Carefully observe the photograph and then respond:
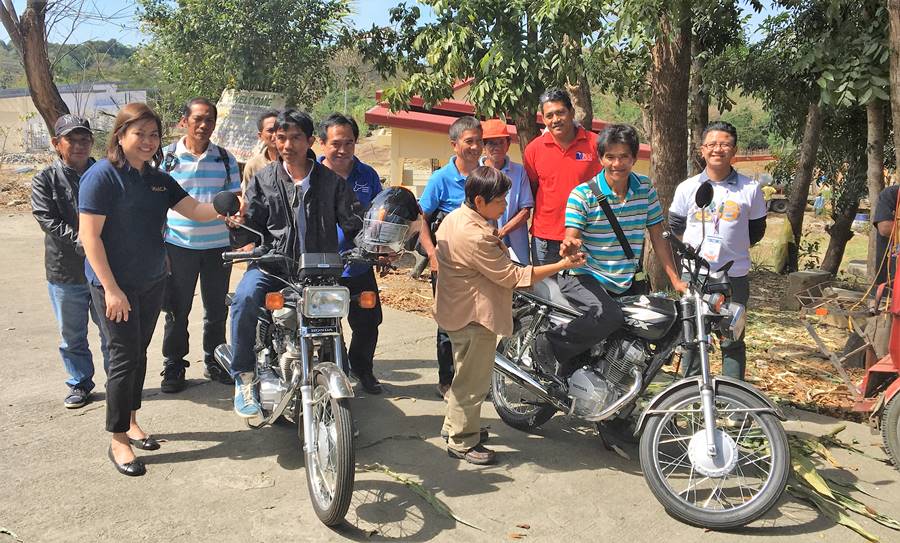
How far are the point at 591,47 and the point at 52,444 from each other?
210 inches

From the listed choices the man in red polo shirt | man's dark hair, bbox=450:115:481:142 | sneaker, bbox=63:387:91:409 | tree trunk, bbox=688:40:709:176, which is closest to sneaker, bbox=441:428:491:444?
the man in red polo shirt

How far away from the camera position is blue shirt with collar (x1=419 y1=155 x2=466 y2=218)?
5.09m

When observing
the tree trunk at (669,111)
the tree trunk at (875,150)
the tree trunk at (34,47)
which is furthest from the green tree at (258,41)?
the tree trunk at (875,150)

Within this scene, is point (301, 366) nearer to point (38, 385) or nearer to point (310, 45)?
point (38, 385)

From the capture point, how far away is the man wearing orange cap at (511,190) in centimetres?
513

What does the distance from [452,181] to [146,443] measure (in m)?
2.41

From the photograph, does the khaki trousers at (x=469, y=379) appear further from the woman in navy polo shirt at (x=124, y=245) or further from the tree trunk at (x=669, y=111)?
the tree trunk at (x=669, y=111)

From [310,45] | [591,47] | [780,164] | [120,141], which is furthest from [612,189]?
[780,164]

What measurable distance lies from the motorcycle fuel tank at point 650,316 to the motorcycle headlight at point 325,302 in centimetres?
150

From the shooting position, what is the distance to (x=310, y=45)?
1477 cm

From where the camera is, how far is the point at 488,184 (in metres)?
3.98

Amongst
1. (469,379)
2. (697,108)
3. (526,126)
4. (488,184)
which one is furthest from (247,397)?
(697,108)

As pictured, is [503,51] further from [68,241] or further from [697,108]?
[697,108]

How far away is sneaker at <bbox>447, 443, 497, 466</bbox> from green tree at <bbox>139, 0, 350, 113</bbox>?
38.5 feet
